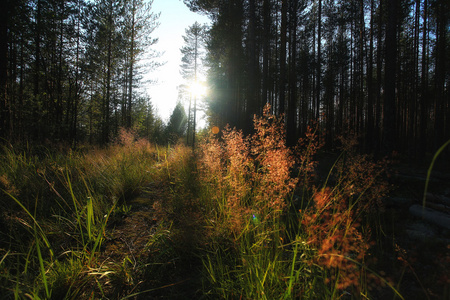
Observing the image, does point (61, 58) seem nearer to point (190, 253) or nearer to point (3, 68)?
point (3, 68)

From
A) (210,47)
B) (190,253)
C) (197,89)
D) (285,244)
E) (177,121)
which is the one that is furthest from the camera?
(177,121)

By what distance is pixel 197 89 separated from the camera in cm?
2153

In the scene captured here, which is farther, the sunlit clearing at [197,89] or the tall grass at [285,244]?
the sunlit clearing at [197,89]

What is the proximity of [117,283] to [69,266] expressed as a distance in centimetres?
37

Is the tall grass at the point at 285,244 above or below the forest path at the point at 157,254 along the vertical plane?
above

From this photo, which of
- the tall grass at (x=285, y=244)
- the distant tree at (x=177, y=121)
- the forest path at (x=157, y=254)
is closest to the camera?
the tall grass at (x=285, y=244)

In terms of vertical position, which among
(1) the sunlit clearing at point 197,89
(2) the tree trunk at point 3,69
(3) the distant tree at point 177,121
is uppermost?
(1) the sunlit clearing at point 197,89

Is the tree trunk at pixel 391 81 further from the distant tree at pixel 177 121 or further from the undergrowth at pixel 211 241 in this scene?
the distant tree at pixel 177 121

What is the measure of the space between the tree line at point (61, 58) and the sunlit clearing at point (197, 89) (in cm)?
655

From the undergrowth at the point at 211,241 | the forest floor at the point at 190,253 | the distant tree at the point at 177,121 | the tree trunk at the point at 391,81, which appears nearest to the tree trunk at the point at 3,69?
the undergrowth at the point at 211,241

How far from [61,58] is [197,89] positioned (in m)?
13.0

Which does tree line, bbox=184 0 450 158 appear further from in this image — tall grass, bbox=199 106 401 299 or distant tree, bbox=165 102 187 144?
distant tree, bbox=165 102 187 144

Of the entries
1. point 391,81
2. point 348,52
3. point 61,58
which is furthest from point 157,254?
point 348,52

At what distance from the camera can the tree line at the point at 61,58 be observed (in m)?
6.78
